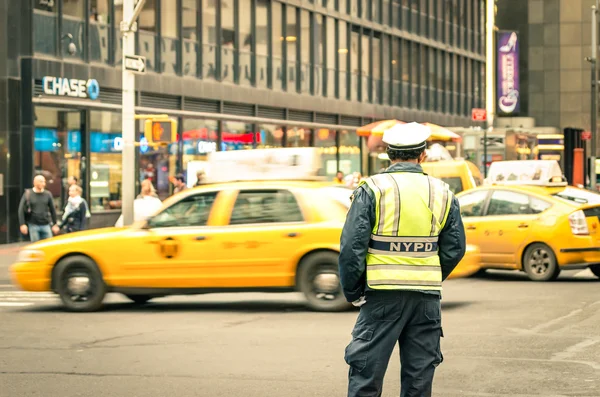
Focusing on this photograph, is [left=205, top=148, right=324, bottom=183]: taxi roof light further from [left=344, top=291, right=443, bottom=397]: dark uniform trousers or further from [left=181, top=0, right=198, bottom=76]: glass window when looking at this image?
[left=181, top=0, right=198, bottom=76]: glass window

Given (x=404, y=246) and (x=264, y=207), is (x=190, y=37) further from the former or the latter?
(x=404, y=246)

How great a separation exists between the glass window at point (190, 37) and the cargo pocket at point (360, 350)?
29.1m

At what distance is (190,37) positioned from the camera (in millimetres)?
34656

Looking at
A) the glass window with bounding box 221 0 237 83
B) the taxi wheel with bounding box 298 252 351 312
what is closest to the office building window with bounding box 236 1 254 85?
the glass window with bounding box 221 0 237 83

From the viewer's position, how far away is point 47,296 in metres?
16.0

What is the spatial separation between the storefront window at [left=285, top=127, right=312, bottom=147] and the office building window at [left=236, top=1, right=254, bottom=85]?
11.0ft

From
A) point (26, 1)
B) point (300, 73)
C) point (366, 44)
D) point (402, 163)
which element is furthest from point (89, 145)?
point (402, 163)

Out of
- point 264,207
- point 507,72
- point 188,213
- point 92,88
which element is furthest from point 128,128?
point 507,72

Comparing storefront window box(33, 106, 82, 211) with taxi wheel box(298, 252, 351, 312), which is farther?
storefront window box(33, 106, 82, 211)

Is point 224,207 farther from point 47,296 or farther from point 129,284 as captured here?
point 47,296

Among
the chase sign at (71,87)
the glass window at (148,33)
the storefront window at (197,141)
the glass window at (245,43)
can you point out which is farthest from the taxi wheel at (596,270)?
the glass window at (245,43)

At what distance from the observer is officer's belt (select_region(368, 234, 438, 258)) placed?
18.1 feet

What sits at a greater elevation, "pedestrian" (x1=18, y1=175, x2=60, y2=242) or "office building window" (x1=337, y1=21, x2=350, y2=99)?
"office building window" (x1=337, y1=21, x2=350, y2=99)

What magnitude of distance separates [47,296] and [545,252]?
7063mm
